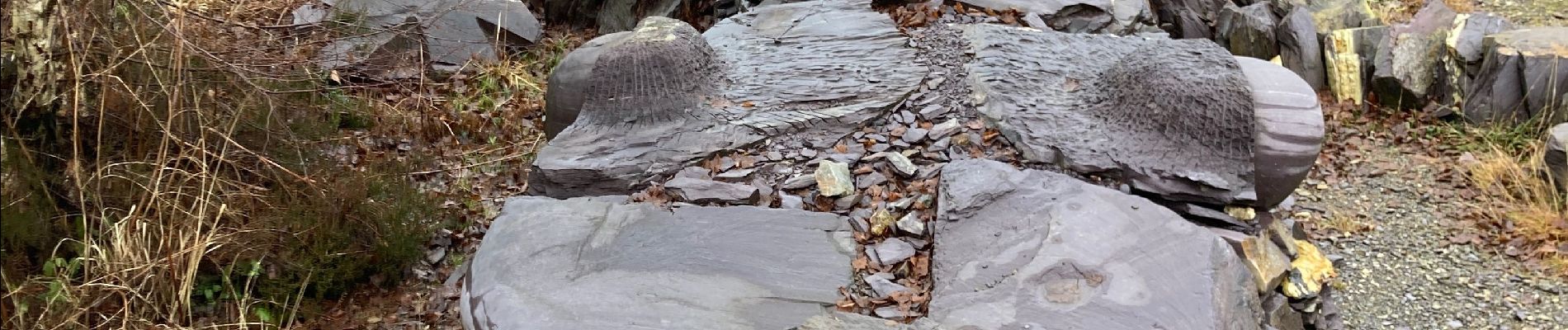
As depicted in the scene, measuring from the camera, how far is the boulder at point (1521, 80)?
15.7 ft

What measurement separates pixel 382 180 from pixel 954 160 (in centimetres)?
211

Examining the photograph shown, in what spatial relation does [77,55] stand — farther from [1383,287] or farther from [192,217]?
[1383,287]

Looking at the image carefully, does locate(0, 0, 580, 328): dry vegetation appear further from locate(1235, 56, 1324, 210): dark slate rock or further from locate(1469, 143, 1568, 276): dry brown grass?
locate(1469, 143, 1568, 276): dry brown grass

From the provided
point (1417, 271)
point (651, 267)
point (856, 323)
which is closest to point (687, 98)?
point (651, 267)

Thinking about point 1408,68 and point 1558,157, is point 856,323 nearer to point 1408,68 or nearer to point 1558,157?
point 1558,157

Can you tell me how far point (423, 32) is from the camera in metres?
5.79

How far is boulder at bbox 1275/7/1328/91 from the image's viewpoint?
5.37 m

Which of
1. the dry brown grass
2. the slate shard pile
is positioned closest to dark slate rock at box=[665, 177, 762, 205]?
the slate shard pile

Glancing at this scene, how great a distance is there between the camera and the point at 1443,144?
4.96 meters

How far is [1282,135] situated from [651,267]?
6.93 ft

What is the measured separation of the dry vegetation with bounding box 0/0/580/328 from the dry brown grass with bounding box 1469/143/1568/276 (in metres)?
4.20

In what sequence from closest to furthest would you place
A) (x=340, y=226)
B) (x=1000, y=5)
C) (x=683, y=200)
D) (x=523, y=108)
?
1. (x=683, y=200)
2. (x=340, y=226)
3. (x=1000, y=5)
4. (x=523, y=108)

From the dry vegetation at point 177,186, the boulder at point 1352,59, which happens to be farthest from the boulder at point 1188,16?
the dry vegetation at point 177,186

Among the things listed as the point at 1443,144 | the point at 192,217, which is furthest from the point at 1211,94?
the point at 192,217
